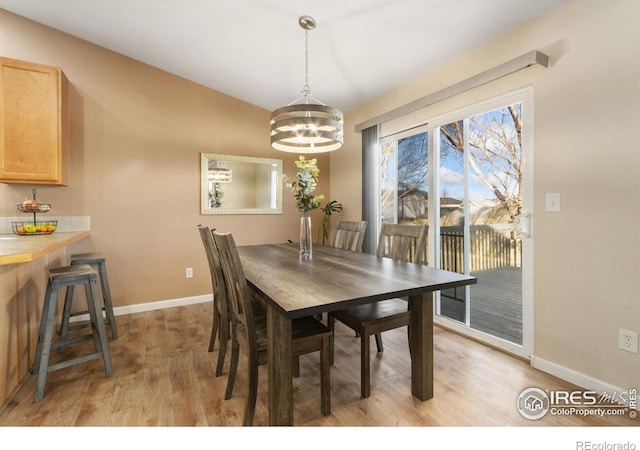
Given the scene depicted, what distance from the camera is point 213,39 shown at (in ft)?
9.39

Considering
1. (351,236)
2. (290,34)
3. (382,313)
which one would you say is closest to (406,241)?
(382,313)

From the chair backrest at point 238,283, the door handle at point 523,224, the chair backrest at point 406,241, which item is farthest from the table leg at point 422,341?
the door handle at point 523,224

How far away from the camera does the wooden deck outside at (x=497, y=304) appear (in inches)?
102

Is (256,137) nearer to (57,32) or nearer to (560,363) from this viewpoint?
(57,32)

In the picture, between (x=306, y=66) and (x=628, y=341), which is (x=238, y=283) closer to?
(x=628, y=341)

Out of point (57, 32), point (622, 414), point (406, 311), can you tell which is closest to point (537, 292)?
point (622, 414)

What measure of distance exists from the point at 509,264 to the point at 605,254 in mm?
774

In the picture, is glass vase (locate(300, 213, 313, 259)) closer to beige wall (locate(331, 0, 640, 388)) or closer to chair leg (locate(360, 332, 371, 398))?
chair leg (locate(360, 332, 371, 398))

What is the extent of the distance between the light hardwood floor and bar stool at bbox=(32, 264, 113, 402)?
130mm

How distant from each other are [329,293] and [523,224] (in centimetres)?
172

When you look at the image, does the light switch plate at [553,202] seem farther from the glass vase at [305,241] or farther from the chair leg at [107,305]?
the chair leg at [107,305]

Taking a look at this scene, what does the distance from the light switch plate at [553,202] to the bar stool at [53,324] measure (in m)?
3.13

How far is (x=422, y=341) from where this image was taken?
1.81 m

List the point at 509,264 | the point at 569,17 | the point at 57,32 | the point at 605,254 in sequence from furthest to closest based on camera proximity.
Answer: the point at 57,32 < the point at 509,264 < the point at 569,17 < the point at 605,254
